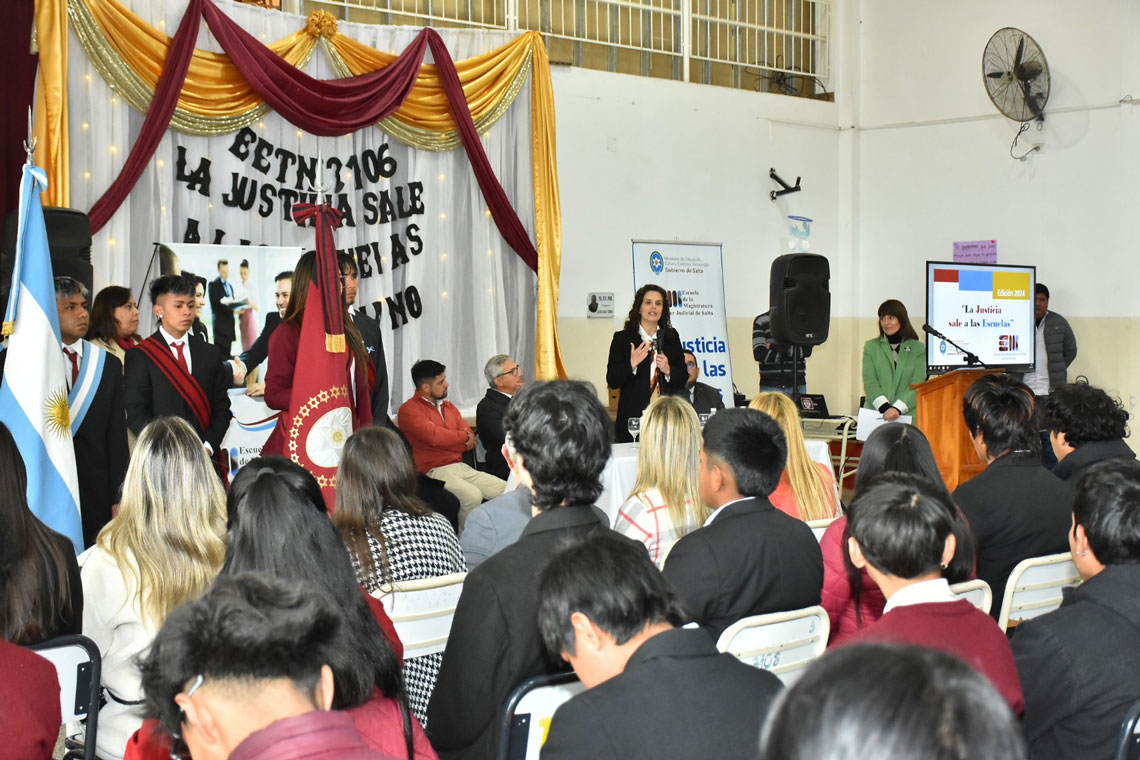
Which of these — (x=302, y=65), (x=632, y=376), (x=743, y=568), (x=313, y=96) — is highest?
(x=302, y=65)

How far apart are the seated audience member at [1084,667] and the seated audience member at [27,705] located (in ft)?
5.89

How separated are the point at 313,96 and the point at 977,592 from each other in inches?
220

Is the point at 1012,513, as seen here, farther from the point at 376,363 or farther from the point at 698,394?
the point at 698,394

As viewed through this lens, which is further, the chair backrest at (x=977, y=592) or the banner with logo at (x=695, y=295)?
the banner with logo at (x=695, y=295)

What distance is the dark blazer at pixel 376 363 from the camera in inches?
214

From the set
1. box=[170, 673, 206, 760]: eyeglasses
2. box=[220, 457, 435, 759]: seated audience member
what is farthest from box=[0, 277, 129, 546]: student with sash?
box=[170, 673, 206, 760]: eyeglasses

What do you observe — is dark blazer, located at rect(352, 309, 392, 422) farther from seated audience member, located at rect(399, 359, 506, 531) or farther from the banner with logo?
the banner with logo

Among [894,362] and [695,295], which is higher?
[695,295]

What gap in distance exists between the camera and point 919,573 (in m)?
2.20

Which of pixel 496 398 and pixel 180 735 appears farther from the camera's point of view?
pixel 496 398

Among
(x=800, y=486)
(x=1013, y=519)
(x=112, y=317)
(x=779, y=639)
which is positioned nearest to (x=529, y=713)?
(x=779, y=639)

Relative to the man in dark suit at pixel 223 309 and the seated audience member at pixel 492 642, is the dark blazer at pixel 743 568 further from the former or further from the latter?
the man in dark suit at pixel 223 309

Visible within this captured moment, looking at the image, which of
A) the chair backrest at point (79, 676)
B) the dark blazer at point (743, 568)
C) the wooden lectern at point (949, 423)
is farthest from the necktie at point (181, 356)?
the wooden lectern at point (949, 423)

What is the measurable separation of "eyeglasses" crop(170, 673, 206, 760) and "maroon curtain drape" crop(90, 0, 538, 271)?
5.39 meters
